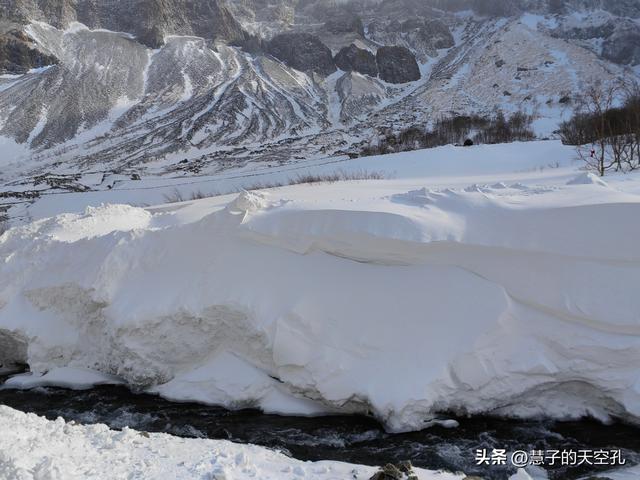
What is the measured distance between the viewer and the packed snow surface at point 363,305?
639 cm

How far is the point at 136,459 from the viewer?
5254mm

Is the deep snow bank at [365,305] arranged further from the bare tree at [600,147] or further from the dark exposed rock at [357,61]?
the dark exposed rock at [357,61]

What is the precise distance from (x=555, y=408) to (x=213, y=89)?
65959 mm

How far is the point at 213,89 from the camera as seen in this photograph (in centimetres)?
6662

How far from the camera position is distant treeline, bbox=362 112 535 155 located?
3812 cm

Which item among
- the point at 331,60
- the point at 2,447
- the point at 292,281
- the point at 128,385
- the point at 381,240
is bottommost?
the point at 128,385

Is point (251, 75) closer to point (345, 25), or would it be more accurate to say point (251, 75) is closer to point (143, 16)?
point (143, 16)

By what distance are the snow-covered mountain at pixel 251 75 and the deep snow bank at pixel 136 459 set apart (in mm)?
32533

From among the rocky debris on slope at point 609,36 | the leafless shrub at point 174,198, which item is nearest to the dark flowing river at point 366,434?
the leafless shrub at point 174,198

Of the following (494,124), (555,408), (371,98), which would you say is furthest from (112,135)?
(555,408)

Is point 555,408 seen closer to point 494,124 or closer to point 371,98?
point 494,124

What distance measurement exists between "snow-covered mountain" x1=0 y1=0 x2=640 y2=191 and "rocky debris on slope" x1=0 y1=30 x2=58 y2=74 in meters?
0.18

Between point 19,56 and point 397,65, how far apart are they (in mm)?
53822

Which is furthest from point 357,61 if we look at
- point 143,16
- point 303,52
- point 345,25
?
point 143,16
